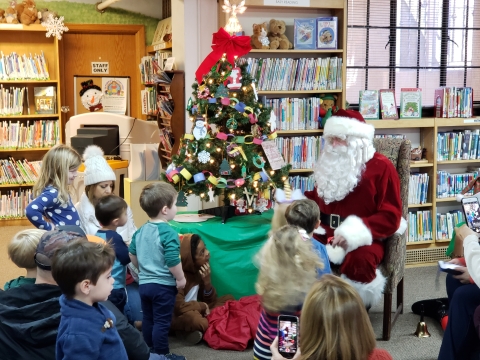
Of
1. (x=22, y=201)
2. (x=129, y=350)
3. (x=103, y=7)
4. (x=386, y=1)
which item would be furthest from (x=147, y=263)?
(x=103, y=7)

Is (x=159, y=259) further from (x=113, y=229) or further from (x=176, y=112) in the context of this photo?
(x=176, y=112)

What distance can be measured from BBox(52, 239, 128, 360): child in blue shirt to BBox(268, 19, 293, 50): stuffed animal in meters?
3.33

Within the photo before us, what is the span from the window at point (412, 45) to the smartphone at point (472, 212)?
2.74 m

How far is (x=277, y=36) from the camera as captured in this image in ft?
16.5

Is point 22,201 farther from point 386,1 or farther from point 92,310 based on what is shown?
point 92,310

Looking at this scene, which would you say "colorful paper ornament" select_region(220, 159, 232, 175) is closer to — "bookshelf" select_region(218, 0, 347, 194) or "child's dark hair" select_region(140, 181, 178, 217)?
"child's dark hair" select_region(140, 181, 178, 217)

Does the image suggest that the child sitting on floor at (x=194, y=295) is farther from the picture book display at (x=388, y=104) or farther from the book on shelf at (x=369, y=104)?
the picture book display at (x=388, y=104)

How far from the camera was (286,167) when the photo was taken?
422cm

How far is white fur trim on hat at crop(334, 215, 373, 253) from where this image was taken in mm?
3547

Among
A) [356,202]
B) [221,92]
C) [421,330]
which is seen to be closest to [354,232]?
[356,202]

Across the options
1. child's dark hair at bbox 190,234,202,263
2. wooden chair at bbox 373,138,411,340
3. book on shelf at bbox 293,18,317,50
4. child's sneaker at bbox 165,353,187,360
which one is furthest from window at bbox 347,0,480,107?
child's sneaker at bbox 165,353,187,360

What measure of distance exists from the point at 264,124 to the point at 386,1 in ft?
6.89

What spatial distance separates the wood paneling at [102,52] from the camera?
777 cm

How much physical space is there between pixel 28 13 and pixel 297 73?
11.6 ft
